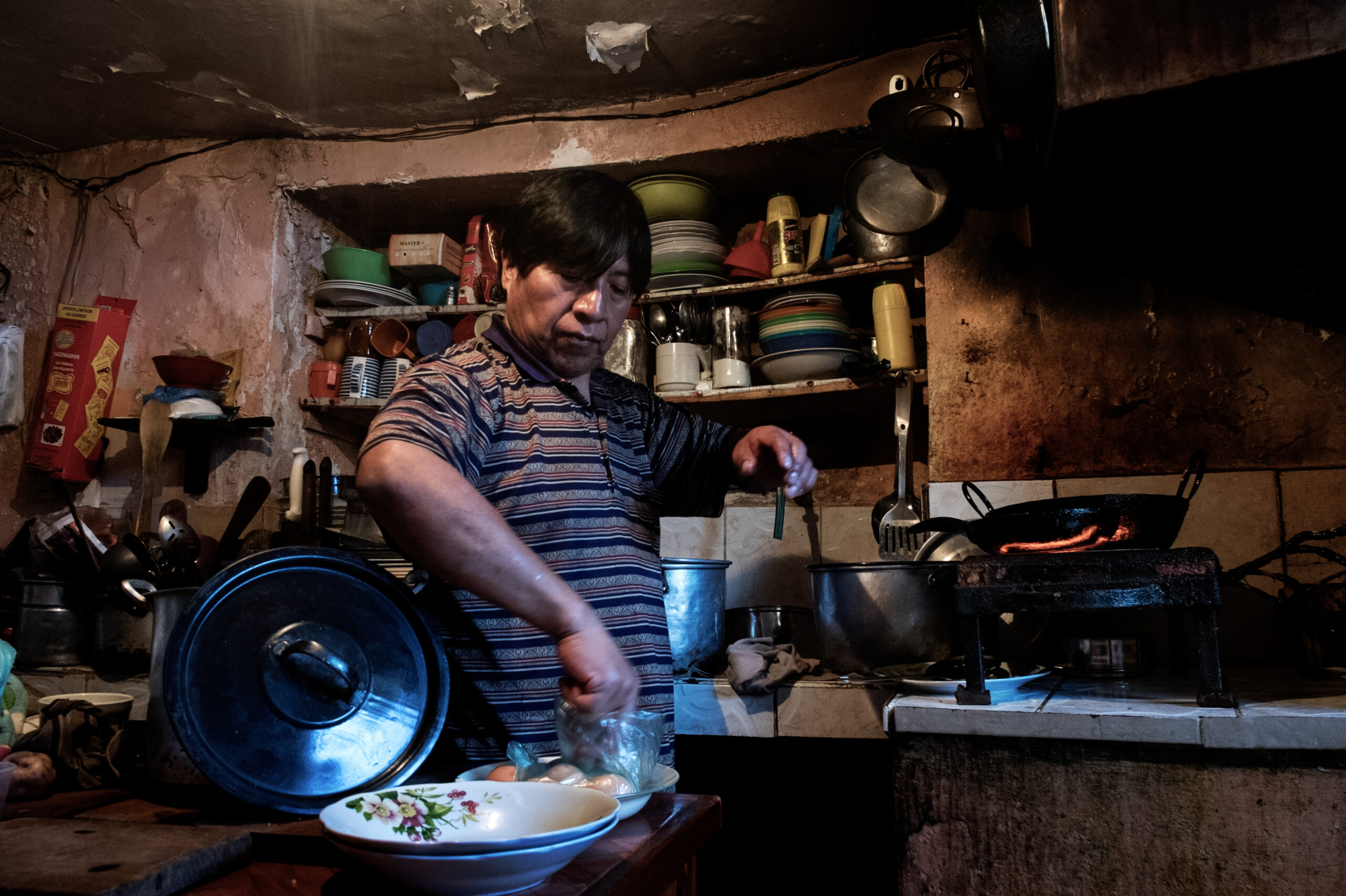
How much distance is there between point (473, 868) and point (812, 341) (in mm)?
2399

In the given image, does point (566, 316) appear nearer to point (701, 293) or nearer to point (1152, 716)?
point (1152, 716)

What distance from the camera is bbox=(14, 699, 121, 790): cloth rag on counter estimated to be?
42.7 inches

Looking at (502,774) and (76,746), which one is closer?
(502,774)

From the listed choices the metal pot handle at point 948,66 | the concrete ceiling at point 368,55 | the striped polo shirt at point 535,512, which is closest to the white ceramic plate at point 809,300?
the metal pot handle at point 948,66

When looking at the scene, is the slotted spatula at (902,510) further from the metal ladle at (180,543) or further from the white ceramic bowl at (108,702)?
the metal ladle at (180,543)

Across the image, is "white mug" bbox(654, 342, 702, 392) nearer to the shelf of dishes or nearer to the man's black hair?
the shelf of dishes

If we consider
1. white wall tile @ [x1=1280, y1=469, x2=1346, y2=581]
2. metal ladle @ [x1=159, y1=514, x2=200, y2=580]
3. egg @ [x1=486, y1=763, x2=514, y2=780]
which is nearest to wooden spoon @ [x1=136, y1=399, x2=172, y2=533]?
metal ladle @ [x1=159, y1=514, x2=200, y2=580]

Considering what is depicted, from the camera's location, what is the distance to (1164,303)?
2.38 meters

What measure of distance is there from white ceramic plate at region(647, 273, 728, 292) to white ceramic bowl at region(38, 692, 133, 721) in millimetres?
2154

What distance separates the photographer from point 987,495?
2451mm

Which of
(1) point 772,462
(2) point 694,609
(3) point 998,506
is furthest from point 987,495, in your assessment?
(1) point 772,462

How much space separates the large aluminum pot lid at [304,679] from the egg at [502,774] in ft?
0.39

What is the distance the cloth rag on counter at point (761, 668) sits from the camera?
2.18m

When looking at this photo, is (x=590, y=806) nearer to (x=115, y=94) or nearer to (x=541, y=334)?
(x=541, y=334)
